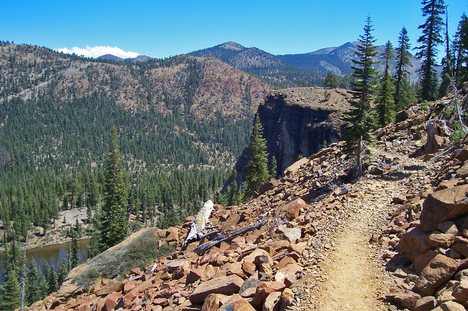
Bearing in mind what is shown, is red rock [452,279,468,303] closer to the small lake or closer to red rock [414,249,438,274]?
red rock [414,249,438,274]

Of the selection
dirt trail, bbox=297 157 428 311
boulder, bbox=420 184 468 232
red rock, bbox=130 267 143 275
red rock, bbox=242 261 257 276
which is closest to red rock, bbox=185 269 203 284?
red rock, bbox=242 261 257 276

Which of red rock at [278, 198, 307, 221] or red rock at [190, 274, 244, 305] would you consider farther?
red rock at [278, 198, 307, 221]

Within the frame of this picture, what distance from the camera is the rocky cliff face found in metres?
128

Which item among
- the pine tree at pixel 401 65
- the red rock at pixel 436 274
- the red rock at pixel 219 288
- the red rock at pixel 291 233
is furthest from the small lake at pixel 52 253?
the red rock at pixel 436 274

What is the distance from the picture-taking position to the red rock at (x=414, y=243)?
13647 millimetres

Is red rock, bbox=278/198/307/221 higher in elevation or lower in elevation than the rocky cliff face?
lower

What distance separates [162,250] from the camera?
1059 inches

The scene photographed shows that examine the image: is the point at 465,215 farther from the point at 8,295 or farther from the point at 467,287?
the point at 8,295

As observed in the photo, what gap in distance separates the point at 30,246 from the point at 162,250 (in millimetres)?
133639

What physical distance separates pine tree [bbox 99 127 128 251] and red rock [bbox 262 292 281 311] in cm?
4460

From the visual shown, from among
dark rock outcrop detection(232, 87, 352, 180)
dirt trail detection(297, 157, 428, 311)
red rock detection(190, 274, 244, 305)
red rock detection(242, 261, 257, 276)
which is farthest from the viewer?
dark rock outcrop detection(232, 87, 352, 180)

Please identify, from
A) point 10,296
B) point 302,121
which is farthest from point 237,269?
point 302,121

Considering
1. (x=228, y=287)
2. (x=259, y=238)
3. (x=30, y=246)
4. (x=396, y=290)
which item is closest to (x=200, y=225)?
(x=259, y=238)

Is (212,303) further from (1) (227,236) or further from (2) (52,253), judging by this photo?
(2) (52,253)
